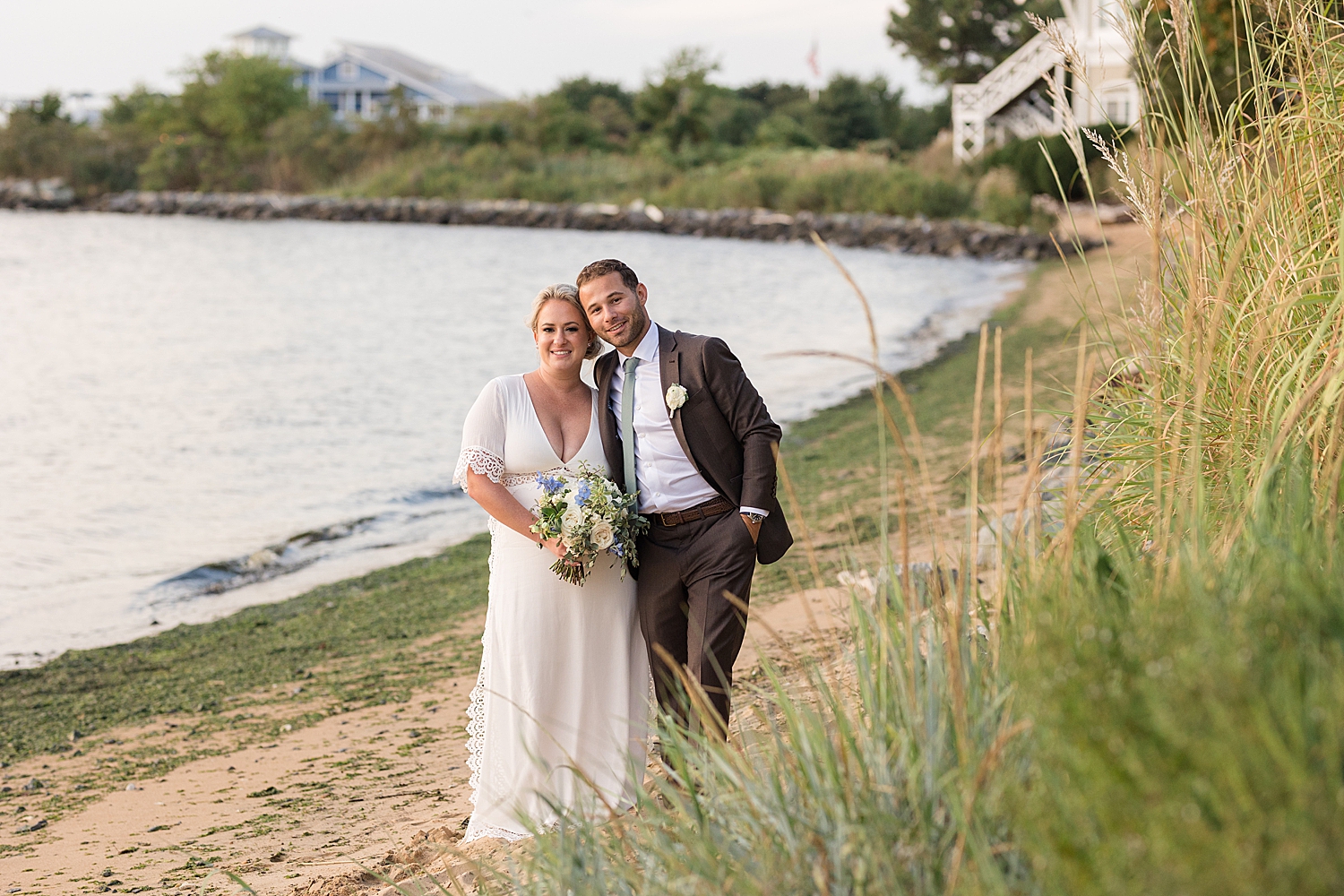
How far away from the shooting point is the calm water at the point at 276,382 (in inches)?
431

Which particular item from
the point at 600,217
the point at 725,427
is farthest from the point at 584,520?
the point at 600,217

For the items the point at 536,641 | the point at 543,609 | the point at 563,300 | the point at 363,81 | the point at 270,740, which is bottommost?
the point at 270,740

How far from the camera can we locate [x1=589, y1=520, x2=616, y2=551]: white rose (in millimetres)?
4254

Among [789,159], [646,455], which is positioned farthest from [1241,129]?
[789,159]

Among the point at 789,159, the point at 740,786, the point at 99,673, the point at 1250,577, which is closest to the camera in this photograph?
the point at 1250,577

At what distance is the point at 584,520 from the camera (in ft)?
14.0

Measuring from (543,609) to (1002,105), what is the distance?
4516cm

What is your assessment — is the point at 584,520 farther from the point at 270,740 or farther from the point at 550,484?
the point at 270,740

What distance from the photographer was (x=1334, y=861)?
62.7 inches

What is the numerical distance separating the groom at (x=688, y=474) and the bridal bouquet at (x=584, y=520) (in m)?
0.14

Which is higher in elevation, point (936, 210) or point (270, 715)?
point (936, 210)

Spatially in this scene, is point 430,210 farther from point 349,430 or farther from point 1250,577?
point 1250,577

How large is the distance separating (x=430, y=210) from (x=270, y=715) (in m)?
57.3

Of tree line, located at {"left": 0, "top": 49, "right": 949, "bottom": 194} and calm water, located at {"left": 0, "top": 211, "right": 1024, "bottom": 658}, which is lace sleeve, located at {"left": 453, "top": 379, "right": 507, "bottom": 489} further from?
tree line, located at {"left": 0, "top": 49, "right": 949, "bottom": 194}
